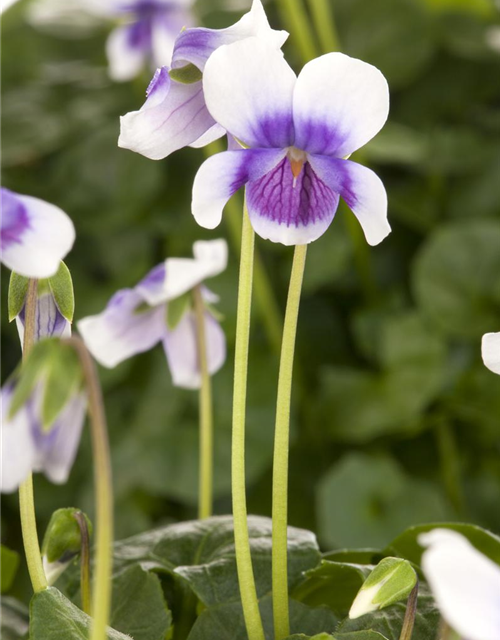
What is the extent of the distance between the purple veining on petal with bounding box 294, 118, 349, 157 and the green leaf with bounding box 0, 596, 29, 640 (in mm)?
269

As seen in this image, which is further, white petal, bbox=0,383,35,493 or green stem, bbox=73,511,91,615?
green stem, bbox=73,511,91,615

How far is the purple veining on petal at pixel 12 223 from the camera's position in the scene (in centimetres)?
32

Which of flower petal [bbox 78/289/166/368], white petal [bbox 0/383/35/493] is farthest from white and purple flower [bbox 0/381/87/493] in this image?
flower petal [bbox 78/289/166/368]

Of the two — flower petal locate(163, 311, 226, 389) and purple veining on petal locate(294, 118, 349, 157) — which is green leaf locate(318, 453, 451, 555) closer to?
flower petal locate(163, 311, 226, 389)

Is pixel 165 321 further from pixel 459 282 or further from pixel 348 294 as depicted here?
pixel 348 294

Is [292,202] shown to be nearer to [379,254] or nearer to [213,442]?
[213,442]

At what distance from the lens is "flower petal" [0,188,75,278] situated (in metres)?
0.31

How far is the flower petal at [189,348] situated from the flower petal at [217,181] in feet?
0.67

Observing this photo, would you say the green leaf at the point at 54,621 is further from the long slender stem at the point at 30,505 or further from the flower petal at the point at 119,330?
the flower petal at the point at 119,330

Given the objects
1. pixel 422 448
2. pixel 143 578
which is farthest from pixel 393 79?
pixel 143 578

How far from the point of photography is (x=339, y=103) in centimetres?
34

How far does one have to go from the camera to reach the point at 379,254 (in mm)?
1286

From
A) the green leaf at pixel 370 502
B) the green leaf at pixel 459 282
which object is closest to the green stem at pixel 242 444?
the green leaf at pixel 370 502

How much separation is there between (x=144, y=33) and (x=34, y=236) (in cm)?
90
